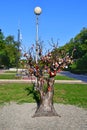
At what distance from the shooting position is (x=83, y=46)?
297 ft

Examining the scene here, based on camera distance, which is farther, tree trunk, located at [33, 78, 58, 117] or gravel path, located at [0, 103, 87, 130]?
tree trunk, located at [33, 78, 58, 117]

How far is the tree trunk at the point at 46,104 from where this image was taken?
13047mm

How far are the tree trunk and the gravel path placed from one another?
367 millimetres

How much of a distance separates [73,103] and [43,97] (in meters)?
4.18

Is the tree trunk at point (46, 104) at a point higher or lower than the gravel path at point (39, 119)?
higher

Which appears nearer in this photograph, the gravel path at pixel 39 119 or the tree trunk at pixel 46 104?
the gravel path at pixel 39 119

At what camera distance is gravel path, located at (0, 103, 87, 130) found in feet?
36.3

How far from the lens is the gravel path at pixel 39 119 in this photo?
11.1 meters

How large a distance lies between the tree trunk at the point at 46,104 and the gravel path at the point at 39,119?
367 millimetres

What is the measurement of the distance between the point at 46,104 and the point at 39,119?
926 mm

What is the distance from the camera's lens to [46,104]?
13203 mm

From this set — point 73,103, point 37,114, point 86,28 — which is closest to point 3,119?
point 37,114

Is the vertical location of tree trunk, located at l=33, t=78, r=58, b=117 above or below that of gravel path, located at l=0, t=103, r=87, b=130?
above

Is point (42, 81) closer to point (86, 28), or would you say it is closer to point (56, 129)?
point (56, 129)
